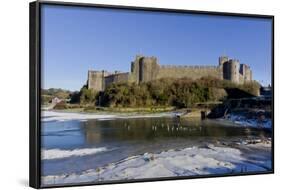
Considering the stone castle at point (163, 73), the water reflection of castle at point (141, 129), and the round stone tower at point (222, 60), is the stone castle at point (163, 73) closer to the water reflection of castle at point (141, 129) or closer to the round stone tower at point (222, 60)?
the round stone tower at point (222, 60)

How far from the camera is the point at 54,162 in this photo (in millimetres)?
8656

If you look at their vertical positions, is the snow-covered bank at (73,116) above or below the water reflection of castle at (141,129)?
above

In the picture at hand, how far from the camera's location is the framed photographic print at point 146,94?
866 centimetres

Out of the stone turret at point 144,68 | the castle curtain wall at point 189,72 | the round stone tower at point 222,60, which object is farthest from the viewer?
the round stone tower at point 222,60

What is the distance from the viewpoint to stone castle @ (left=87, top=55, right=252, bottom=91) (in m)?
8.98

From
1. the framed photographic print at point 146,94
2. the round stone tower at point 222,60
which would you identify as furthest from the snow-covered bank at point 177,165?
the round stone tower at point 222,60

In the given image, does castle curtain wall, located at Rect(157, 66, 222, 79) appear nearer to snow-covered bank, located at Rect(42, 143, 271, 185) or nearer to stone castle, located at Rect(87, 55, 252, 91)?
stone castle, located at Rect(87, 55, 252, 91)

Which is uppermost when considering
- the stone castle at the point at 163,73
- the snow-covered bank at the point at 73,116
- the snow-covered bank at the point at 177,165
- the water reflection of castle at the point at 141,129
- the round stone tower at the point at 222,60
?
the round stone tower at the point at 222,60

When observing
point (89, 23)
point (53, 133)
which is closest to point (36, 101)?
point (53, 133)

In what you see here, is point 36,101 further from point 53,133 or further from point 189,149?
point 189,149

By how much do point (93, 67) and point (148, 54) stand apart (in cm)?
72

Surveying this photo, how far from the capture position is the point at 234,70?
32.3 ft

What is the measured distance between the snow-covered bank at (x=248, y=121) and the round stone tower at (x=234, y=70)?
0.45 meters

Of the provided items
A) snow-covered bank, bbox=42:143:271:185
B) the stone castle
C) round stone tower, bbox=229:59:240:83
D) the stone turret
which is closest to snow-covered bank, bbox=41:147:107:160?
snow-covered bank, bbox=42:143:271:185
